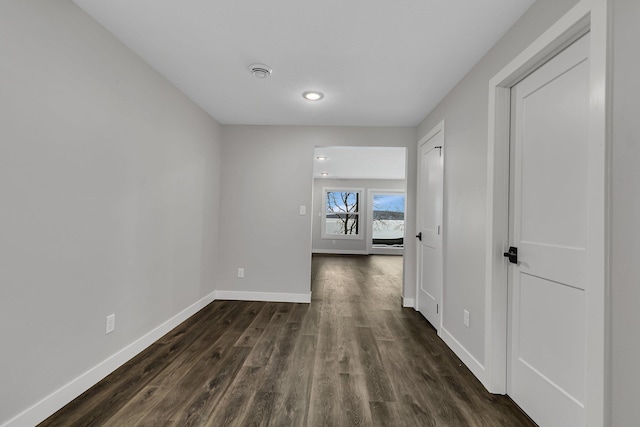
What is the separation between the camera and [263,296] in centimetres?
384

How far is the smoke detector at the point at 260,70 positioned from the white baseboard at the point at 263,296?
8.58 feet

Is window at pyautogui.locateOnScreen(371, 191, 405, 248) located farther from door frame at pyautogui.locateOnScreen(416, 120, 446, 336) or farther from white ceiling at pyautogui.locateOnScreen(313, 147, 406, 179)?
door frame at pyautogui.locateOnScreen(416, 120, 446, 336)

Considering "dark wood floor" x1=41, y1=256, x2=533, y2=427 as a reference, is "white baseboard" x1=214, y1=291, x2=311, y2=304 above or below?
above

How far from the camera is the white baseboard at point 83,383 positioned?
1.48 metres

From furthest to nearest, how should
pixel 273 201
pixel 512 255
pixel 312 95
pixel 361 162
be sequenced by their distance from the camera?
pixel 361 162
pixel 273 201
pixel 312 95
pixel 512 255

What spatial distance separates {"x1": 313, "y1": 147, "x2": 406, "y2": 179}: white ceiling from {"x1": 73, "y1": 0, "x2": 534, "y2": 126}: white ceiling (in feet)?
6.37

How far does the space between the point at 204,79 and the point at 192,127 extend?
2.25 feet

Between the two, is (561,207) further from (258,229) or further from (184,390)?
(258,229)

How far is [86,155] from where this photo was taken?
179 cm

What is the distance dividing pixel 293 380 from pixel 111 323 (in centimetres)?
132

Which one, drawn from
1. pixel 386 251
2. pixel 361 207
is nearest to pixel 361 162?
pixel 361 207

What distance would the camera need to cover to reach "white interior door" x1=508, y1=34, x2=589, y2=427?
1.38 m

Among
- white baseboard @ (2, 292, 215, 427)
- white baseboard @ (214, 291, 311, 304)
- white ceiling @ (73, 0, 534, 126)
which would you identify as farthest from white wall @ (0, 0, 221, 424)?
white baseboard @ (214, 291, 311, 304)

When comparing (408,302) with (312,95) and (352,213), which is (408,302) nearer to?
(312,95)
